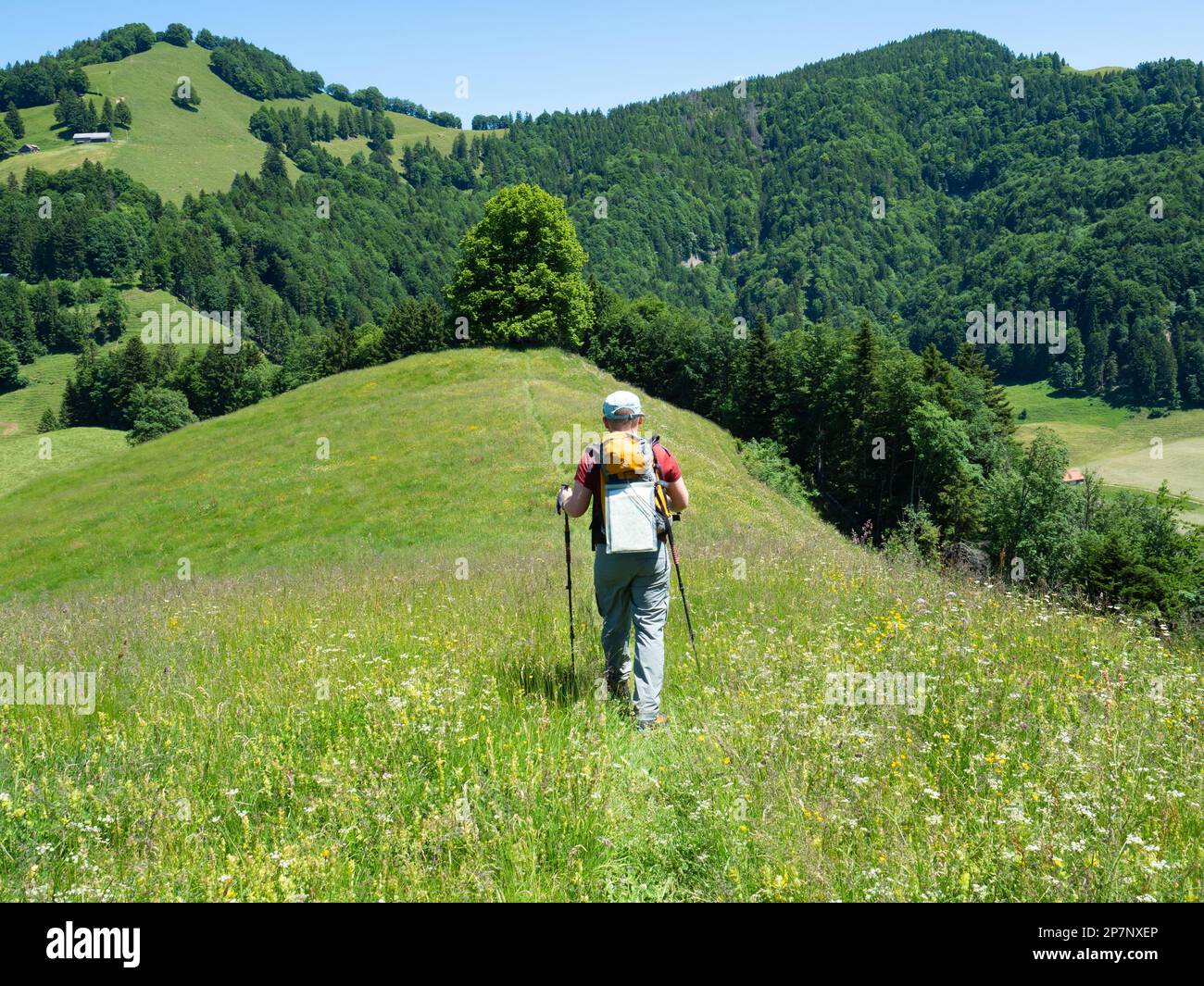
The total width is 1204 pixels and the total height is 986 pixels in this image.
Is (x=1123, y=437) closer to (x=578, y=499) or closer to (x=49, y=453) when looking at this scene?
(x=49, y=453)

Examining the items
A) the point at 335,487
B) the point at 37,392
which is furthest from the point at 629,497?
the point at 37,392

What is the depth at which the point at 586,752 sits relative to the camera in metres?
4.79

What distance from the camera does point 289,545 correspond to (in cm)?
3244

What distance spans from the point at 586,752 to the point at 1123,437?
18769cm

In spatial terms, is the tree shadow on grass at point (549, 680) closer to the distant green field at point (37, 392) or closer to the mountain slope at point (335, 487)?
the mountain slope at point (335, 487)

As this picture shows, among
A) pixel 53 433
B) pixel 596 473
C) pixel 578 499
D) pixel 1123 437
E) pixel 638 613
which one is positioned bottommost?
pixel 638 613

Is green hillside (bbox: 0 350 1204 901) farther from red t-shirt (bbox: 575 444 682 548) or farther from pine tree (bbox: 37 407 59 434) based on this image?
pine tree (bbox: 37 407 59 434)

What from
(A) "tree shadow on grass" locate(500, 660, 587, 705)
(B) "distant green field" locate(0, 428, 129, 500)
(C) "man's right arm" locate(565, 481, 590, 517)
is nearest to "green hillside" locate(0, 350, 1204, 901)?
(A) "tree shadow on grass" locate(500, 660, 587, 705)

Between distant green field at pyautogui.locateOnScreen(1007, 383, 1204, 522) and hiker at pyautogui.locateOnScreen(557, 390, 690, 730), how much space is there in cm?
11819

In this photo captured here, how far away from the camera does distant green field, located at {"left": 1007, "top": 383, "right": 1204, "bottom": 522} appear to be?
12506 cm

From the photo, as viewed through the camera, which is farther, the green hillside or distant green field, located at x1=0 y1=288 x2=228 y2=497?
distant green field, located at x1=0 y1=288 x2=228 y2=497

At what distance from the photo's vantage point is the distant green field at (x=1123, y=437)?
125m

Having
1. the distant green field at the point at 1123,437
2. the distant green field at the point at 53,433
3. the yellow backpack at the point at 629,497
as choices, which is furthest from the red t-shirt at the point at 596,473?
the distant green field at the point at 1123,437
